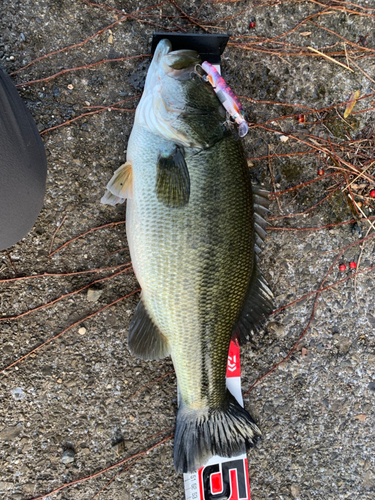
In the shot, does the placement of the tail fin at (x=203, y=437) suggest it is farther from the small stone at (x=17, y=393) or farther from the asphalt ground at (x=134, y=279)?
the small stone at (x=17, y=393)

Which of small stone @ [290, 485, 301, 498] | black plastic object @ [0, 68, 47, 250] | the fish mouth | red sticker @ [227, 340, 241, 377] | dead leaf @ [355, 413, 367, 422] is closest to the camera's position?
black plastic object @ [0, 68, 47, 250]

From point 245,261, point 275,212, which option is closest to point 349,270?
point 275,212

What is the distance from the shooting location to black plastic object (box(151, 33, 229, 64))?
1536 millimetres

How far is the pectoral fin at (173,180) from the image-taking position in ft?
4.39

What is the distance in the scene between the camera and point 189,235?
134cm

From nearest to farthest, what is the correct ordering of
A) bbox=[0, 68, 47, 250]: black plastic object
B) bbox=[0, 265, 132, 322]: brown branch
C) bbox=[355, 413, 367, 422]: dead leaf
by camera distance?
bbox=[0, 68, 47, 250]: black plastic object, bbox=[0, 265, 132, 322]: brown branch, bbox=[355, 413, 367, 422]: dead leaf

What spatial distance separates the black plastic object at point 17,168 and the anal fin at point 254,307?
3.55ft

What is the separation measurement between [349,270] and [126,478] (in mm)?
1798

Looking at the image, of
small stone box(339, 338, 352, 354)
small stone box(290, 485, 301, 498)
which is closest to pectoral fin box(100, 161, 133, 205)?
small stone box(339, 338, 352, 354)

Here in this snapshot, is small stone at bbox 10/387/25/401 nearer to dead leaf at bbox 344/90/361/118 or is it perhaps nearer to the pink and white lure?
the pink and white lure

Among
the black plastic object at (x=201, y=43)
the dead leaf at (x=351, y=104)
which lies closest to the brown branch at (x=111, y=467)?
the black plastic object at (x=201, y=43)

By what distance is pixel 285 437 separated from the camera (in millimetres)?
1930

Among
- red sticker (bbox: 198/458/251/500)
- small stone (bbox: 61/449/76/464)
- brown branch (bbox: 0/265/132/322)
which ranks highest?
brown branch (bbox: 0/265/132/322)

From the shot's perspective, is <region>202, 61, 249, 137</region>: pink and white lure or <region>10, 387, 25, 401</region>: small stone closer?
<region>202, 61, 249, 137</region>: pink and white lure
